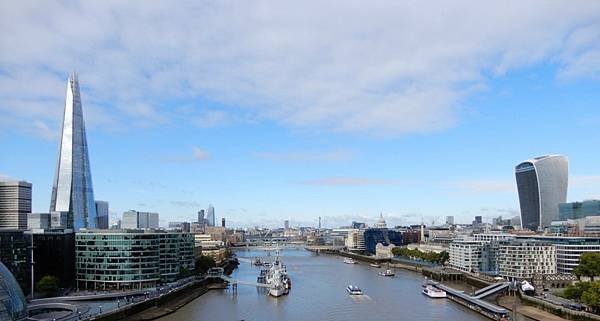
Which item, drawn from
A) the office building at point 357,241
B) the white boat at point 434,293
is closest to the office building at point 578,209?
the office building at point 357,241

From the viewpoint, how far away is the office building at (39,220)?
83.8 meters

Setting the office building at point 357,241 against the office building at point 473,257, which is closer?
Result: the office building at point 473,257

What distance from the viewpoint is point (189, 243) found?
6234 cm

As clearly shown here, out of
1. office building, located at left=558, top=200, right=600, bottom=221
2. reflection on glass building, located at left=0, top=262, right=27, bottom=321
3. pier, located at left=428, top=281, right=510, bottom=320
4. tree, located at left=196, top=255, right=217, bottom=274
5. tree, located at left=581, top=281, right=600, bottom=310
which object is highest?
office building, located at left=558, top=200, right=600, bottom=221

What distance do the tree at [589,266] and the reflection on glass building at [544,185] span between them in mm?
67887

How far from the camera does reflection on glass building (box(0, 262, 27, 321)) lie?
2845cm

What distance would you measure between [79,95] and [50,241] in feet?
132

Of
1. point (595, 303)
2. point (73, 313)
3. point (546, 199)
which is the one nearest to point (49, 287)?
point (73, 313)

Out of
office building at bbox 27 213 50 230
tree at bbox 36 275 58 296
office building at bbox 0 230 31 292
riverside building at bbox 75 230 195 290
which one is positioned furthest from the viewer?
office building at bbox 27 213 50 230

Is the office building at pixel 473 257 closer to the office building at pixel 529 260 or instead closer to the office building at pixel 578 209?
the office building at pixel 529 260

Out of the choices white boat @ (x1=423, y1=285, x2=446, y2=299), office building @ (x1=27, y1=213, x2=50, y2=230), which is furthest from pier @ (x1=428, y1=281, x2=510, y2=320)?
office building @ (x1=27, y1=213, x2=50, y2=230)

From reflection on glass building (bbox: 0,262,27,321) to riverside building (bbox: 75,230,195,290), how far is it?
18144mm

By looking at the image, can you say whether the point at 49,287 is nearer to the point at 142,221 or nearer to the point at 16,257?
the point at 16,257

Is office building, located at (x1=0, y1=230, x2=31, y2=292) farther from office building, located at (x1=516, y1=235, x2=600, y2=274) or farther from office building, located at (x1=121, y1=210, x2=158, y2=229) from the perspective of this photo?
office building, located at (x1=121, y1=210, x2=158, y2=229)
